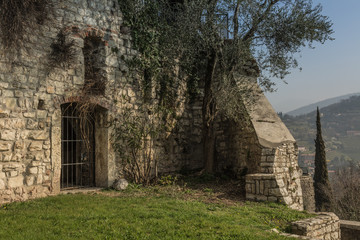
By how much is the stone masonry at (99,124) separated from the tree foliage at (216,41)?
0.54 m

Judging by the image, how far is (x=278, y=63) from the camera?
10086mm

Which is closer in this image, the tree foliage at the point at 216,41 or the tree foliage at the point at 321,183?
the tree foliage at the point at 216,41

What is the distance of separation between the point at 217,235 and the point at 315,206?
2139cm

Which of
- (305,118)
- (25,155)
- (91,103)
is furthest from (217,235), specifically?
(305,118)

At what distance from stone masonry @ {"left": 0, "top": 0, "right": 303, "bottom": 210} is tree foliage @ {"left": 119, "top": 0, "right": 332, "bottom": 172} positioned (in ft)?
1.76

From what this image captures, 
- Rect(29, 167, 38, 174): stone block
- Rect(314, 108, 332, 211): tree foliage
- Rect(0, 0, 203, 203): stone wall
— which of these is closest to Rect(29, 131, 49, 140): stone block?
Rect(0, 0, 203, 203): stone wall

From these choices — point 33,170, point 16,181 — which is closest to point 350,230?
point 33,170

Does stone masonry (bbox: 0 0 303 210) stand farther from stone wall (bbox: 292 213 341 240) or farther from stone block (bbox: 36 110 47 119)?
stone wall (bbox: 292 213 341 240)

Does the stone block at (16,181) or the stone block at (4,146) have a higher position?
the stone block at (4,146)

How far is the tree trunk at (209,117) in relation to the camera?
10.0 meters

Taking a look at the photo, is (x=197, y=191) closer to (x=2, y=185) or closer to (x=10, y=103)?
(x=2, y=185)

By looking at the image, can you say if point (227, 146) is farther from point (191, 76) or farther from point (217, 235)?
point (217, 235)

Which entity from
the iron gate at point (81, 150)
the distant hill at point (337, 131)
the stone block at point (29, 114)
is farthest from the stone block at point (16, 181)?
the distant hill at point (337, 131)

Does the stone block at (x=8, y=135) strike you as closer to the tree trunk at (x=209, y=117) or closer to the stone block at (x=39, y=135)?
the stone block at (x=39, y=135)
